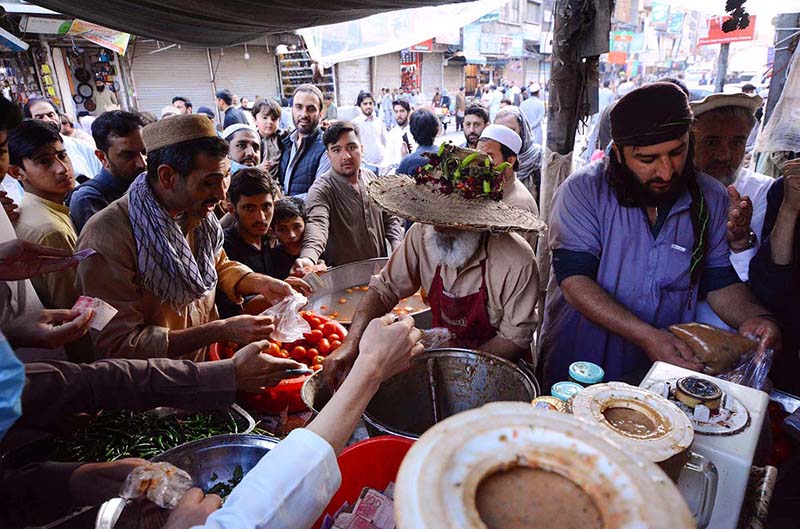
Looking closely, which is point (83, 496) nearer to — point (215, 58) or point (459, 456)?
point (459, 456)

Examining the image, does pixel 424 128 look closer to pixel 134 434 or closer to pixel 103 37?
pixel 134 434

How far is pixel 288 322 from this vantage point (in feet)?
9.29

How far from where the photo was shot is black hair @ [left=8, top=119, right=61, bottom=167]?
3.42 meters

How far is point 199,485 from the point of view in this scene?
6.30ft

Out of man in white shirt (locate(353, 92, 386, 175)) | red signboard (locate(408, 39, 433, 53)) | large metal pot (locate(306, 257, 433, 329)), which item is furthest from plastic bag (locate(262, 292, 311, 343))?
red signboard (locate(408, 39, 433, 53))

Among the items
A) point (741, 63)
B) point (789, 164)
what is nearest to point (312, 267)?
point (789, 164)

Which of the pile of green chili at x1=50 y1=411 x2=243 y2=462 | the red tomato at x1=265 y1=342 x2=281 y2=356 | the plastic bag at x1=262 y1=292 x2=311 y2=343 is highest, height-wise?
the plastic bag at x1=262 y1=292 x2=311 y2=343

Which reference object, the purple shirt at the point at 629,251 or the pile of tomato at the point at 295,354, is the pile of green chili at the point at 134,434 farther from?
the purple shirt at the point at 629,251

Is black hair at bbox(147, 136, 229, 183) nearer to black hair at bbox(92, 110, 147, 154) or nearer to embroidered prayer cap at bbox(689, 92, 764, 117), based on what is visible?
black hair at bbox(92, 110, 147, 154)

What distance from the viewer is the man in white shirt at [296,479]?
112 centimetres

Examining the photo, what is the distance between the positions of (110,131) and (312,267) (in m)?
1.97

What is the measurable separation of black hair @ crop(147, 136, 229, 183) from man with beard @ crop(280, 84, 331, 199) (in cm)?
320

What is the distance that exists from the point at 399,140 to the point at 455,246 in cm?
834

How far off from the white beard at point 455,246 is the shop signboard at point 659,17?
139ft
